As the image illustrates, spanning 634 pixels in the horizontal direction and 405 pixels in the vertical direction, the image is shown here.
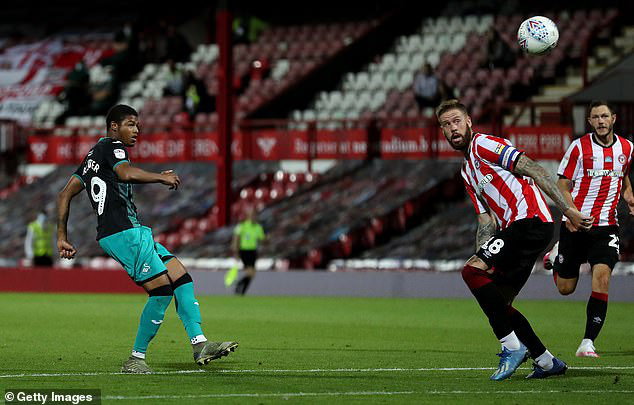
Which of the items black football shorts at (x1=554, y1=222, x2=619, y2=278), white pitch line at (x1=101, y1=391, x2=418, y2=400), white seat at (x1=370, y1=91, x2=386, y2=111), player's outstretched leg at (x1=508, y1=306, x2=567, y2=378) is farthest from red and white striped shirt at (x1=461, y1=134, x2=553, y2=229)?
white seat at (x1=370, y1=91, x2=386, y2=111)

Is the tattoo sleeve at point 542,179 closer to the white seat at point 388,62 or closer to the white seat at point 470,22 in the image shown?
the white seat at point 470,22

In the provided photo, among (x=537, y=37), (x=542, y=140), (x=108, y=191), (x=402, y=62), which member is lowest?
(x=542, y=140)

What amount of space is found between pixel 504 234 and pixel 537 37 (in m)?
3.32

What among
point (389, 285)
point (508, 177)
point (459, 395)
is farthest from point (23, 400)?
point (389, 285)

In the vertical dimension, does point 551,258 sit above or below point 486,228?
below

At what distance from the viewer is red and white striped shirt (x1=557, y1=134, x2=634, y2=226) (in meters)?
12.2

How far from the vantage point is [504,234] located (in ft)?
31.7

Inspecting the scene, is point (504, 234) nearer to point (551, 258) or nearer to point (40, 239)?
point (551, 258)

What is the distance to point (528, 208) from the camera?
9.73 metres

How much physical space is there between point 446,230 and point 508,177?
651 inches

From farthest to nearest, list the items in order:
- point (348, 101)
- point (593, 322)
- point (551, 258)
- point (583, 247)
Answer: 1. point (348, 101)
2. point (551, 258)
3. point (583, 247)
4. point (593, 322)

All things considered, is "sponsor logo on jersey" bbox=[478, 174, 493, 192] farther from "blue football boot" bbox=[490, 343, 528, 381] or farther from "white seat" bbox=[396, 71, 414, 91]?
"white seat" bbox=[396, 71, 414, 91]

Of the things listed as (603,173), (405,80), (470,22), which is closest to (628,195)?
(603,173)

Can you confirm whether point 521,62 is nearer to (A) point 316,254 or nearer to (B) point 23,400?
(A) point 316,254
